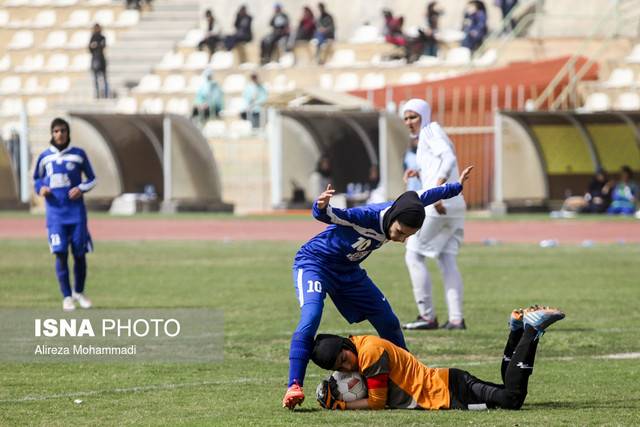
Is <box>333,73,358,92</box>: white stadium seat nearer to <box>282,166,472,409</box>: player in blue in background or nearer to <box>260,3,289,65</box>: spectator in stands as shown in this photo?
<box>260,3,289,65</box>: spectator in stands

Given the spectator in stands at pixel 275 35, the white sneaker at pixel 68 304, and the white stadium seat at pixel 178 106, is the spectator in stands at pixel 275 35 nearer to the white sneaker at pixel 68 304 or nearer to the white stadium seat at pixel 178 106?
the white stadium seat at pixel 178 106

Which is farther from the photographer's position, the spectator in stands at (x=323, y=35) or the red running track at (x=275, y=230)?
the spectator in stands at (x=323, y=35)

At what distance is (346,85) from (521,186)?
8982 millimetres

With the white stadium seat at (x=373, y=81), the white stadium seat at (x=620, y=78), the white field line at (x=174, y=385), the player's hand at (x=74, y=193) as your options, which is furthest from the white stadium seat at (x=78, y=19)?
the white field line at (x=174, y=385)

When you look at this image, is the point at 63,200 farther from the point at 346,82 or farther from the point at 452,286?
the point at 346,82

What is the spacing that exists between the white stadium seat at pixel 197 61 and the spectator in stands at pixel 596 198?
16.3 m

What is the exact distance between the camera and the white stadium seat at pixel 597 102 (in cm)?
3863

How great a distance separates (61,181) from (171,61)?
32548 millimetres

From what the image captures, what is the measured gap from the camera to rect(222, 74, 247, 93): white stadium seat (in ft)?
152

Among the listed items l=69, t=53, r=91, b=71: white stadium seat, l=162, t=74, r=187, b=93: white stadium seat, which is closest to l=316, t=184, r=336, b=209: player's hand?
l=162, t=74, r=187, b=93: white stadium seat

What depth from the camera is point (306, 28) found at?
47031mm

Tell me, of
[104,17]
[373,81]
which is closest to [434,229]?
[373,81]

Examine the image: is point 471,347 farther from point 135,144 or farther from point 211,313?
point 135,144

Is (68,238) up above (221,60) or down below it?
below
